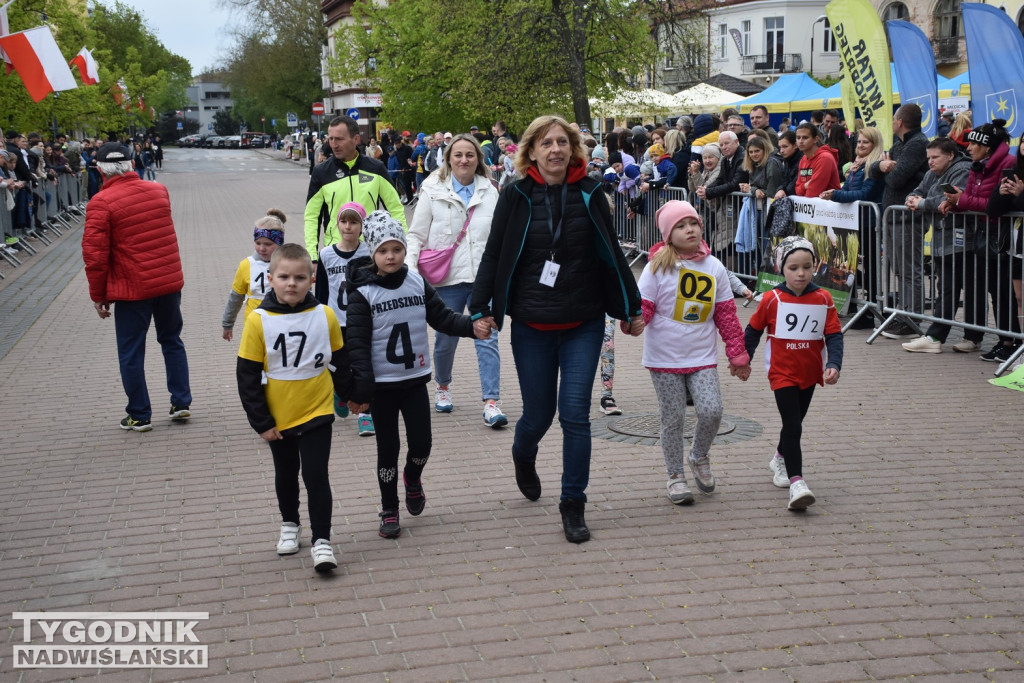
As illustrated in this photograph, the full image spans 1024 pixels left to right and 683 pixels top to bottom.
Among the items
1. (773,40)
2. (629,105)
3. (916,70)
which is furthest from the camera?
A: (773,40)

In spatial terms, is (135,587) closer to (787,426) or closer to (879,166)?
(787,426)

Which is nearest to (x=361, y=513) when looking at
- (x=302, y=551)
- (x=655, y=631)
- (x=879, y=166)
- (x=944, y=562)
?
(x=302, y=551)

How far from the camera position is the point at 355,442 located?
731 centimetres

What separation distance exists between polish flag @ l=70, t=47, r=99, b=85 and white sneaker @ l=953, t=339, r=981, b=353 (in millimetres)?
24776

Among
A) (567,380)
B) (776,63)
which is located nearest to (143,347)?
(567,380)

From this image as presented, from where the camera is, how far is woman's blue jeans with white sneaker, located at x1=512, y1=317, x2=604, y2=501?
5281 millimetres

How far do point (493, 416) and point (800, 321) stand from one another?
2437 mm

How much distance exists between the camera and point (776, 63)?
68.8 metres

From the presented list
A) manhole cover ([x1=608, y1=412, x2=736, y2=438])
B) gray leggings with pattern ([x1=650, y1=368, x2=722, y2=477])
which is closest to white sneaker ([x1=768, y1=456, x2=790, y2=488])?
gray leggings with pattern ([x1=650, y1=368, x2=722, y2=477])

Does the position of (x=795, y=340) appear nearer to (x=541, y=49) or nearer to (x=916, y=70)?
(x=916, y=70)

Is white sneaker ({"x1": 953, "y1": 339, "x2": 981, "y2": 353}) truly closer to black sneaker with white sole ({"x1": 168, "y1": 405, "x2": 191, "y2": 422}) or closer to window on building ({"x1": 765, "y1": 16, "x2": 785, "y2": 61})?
black sneaker with white sole ({"x1": 168, "y1": 405, "x2": 191, "y2": 422})

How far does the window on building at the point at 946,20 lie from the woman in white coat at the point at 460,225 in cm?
5269

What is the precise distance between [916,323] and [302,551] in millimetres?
7084

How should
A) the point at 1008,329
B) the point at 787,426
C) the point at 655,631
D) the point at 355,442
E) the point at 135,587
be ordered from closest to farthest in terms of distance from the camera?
1. the point at 655,631
2. the point at 135,587
3. the point at 787,426
4. the point at 355,442
5. the point at 1008,329
